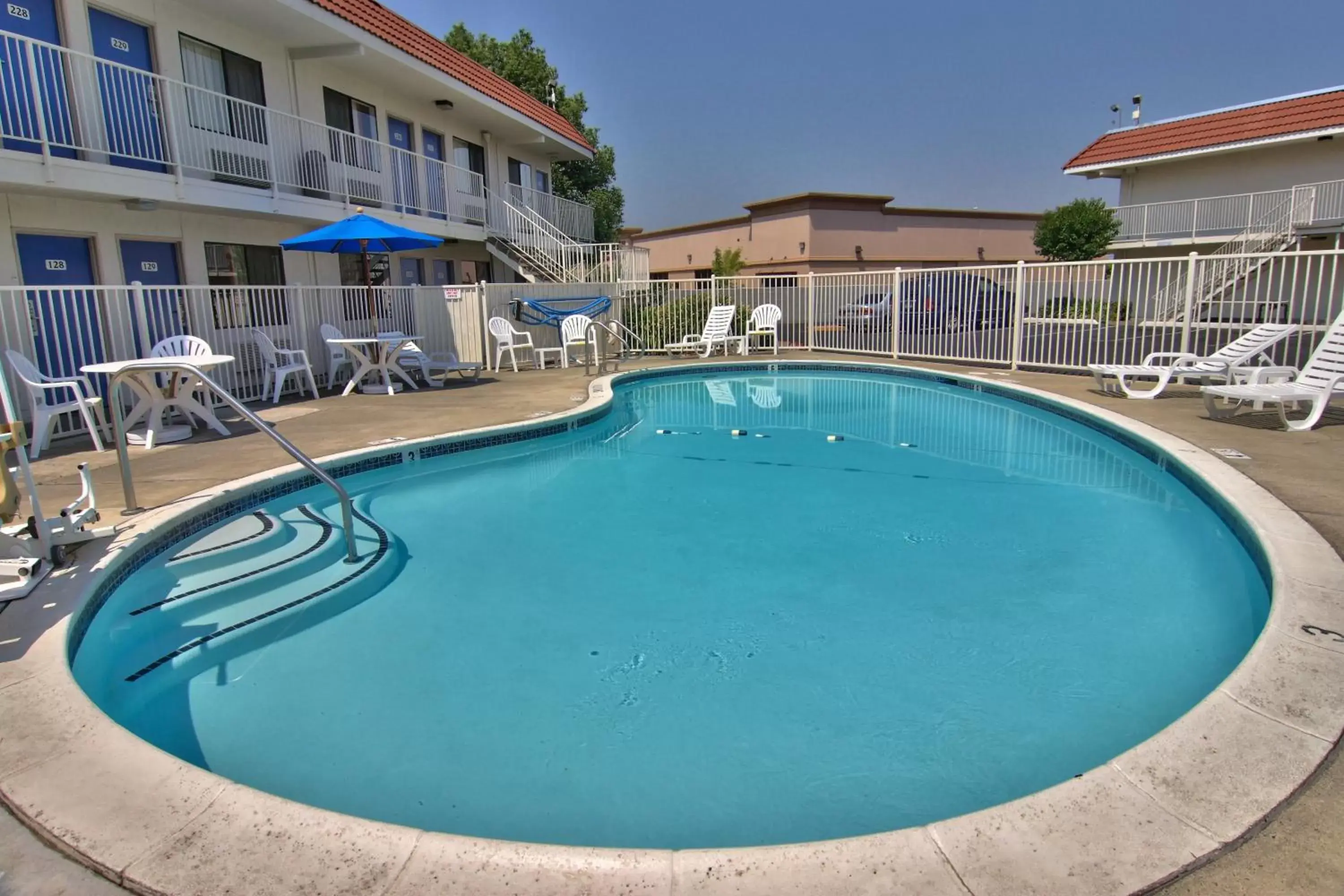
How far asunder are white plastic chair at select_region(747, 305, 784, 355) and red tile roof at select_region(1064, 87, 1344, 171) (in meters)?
16.1

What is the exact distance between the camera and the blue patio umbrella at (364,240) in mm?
9773

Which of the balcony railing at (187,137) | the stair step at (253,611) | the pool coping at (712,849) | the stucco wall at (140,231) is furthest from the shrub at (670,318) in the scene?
the pool coping at (712,849)

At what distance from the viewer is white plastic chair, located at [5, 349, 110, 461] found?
6.71m

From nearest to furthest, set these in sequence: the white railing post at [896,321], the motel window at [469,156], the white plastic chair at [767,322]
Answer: the white railing post at [896,321], the white plastic chair at [767,322], the motel window at [469,156]

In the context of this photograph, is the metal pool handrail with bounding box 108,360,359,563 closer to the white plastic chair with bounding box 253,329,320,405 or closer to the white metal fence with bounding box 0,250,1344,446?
the white metal fence with bounding box 0,250,1344,446

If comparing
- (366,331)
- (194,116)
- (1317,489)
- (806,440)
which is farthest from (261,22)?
(1317,489)

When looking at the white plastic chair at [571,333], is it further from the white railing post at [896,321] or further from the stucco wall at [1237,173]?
the stucco wall at [1237,173]

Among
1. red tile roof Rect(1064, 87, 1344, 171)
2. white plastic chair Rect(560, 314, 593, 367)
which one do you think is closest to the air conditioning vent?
white plastic chair Rect(560, 314, 593, 367)

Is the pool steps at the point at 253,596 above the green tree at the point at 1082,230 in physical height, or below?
below

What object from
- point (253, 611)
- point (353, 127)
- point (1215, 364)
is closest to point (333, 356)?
point (353, 127)

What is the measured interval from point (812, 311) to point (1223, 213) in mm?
15676

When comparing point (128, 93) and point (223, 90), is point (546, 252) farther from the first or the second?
point (128, 93)

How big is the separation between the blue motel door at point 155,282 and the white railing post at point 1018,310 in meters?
11.1

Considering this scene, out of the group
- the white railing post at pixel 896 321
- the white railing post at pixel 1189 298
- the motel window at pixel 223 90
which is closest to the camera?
the white railing post at pixel 1189 298
